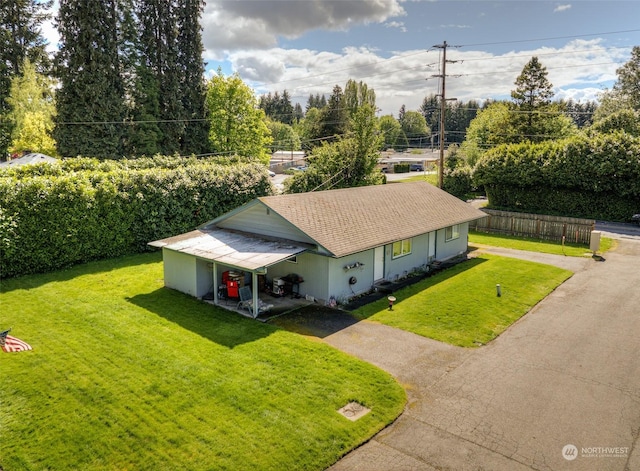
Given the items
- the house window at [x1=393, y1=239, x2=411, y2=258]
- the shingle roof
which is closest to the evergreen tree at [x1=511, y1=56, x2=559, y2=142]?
the shingle roof

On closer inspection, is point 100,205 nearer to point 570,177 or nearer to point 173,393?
point 173,393

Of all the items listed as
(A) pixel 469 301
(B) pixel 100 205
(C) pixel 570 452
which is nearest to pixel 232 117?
(B) pixel 100 205

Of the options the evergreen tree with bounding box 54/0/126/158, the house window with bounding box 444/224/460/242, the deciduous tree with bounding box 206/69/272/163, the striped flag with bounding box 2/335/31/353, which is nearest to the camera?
the striped flag with bounding box 2/335/31/353

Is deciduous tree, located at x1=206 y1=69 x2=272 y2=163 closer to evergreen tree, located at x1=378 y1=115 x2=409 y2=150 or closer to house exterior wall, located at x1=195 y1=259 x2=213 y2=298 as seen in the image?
house exterior wall, located at x1=195 y1=259 x2=213 y2=298

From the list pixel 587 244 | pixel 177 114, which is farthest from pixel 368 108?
pixel 177 114

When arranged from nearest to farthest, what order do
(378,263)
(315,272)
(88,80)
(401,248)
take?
(315,272)
(378,263)
(401,248)
(88,80)

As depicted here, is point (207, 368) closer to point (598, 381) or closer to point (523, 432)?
point (523, 432)
